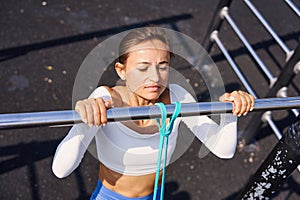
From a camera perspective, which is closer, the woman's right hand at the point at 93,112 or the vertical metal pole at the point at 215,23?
the woman's right hand at the point at 93,112

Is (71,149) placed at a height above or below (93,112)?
below

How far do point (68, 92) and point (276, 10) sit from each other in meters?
2.15

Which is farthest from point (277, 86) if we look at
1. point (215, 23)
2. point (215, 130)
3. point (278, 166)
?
point (278, 166)

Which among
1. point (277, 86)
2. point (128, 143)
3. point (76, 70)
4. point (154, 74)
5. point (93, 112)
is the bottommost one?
A: point (76, 70)

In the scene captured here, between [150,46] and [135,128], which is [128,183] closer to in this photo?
[135,128]

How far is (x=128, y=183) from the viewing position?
4.32 feet

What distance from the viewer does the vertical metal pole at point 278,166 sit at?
1.07 m

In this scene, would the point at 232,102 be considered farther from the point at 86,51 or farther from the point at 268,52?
the point at 268,52

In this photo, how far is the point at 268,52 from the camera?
3242mm

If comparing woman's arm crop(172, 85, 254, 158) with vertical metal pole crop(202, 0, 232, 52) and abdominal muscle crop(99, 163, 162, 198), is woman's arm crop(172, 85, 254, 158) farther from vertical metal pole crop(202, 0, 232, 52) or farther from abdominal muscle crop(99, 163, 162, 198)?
vertical metal pole crop(202, 0, 232, 52)

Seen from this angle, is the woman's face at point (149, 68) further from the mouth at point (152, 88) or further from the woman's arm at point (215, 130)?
the woman's arm at point (215, 130)

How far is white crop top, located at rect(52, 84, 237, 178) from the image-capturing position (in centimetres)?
112

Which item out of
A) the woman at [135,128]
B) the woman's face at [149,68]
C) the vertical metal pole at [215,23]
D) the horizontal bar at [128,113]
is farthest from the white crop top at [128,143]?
the vertical metal pole at [215,23]

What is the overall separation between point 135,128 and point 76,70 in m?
1.64
